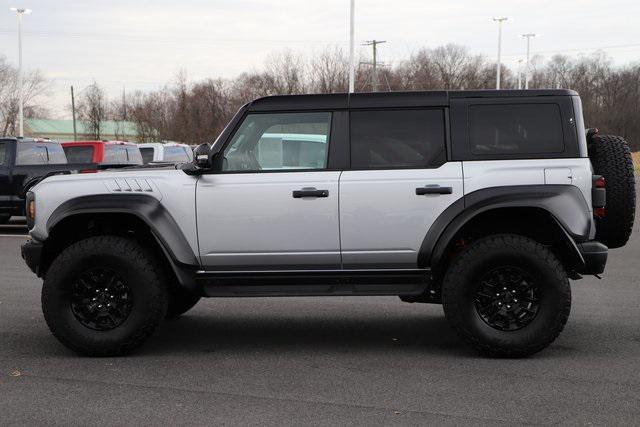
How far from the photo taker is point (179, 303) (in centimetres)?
781

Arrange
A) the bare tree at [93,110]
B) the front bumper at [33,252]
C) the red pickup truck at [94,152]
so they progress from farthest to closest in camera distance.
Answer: the bare tree at [93,110] → the red pickup truck at [94,152] → the front bumper at [33,252]

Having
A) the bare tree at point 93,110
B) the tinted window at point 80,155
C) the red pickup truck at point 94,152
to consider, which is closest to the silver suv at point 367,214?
the red pickup truck at point 94,152

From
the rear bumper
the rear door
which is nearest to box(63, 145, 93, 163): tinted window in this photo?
the rear door

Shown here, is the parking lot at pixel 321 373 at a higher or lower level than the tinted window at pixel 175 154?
lower

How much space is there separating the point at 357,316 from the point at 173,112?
73535 mm

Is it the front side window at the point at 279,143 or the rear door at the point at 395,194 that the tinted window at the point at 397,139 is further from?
the front side window at the point at 279,143

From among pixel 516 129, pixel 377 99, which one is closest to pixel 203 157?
pixel 377 99

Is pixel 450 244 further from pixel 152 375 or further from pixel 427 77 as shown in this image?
pixel 427 77

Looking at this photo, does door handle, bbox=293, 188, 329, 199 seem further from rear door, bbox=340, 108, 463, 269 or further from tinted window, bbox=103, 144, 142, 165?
tinted window, bbox=103, 144, 142, 165

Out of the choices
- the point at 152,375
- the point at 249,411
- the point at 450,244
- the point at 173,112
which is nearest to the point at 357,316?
the point at 450,244

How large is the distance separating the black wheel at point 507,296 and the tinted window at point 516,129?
2.21 ft

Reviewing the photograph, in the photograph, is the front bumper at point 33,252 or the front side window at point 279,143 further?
the front bumper at point 33,252

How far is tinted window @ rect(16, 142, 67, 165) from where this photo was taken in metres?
17.1

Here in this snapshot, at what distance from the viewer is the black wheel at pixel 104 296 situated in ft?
20.9
